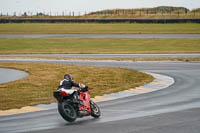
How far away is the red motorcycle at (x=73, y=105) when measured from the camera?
1338 centimetres

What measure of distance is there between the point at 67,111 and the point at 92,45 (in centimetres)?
4554

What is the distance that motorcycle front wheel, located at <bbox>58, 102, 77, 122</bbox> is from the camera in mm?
13266

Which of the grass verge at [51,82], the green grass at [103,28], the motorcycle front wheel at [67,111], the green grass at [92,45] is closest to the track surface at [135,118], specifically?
the motorcycle front wheel at [67,111]

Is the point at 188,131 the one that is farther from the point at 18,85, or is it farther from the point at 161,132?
the point at 18,85

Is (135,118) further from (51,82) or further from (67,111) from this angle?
(51,82)

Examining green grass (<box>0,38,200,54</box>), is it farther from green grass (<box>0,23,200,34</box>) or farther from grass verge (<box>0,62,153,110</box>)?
grass verge (<box>0,62,153,110</box>)

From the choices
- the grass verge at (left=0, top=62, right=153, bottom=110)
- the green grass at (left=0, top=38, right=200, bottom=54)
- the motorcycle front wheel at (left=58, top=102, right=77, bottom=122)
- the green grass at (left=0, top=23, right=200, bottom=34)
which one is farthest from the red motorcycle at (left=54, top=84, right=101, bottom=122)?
the green grass at (left=0, top=23, right=200, bottom=34)

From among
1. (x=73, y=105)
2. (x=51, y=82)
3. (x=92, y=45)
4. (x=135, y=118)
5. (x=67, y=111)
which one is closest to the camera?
(x=67, y=111)

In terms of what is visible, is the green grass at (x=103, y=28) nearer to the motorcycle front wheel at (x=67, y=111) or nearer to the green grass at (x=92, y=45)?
the green grass at (x=92, y=45)

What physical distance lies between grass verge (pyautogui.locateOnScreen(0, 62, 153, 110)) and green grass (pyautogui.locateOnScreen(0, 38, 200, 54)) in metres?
19.6

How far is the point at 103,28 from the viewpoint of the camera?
265 feet

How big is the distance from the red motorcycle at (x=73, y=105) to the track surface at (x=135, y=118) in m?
0.23

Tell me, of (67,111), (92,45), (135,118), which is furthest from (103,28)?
(67,111)

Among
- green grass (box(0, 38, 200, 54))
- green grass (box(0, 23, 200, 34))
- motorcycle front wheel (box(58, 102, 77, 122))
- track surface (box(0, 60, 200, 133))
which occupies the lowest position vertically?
green grass (box(0, 38, 200, 54))
